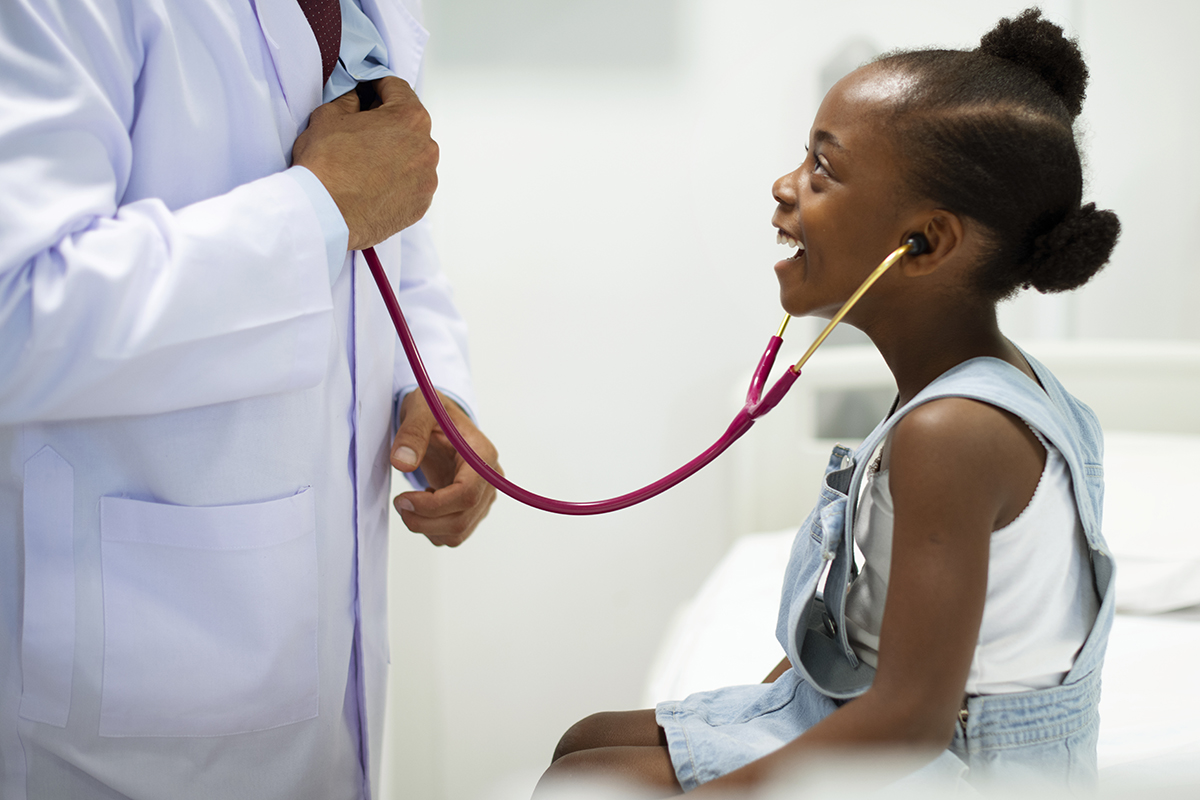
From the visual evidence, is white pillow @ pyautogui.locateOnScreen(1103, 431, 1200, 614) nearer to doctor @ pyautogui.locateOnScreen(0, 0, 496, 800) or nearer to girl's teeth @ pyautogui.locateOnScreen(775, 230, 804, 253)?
girl's teeth @ pyautogui.locateOnScreen(775, 230, 804, 253)

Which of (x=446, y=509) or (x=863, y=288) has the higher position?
(x=863, y=288)

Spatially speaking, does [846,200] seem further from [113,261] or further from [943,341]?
[113,261]

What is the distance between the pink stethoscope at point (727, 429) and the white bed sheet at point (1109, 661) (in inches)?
18.6

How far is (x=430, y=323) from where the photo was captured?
1.31 m

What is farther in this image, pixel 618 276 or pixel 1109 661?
pixel 618 276

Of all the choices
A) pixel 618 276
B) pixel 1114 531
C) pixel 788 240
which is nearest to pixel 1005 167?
pixel 788 240

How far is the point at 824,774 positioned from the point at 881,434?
0.91 feet

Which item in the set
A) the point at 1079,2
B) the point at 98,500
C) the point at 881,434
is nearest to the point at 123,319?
the point at 98,500

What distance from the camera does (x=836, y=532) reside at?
0.82 meters

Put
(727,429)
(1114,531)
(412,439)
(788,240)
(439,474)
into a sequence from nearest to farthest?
1. (788,240)
2. (727,429)
3. (412,439)
4. (439,474)
5. (1114,531)

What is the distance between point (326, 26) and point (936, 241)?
0.68 metres

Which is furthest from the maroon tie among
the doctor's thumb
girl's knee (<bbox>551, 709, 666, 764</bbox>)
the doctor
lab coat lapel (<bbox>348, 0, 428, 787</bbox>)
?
girl's knee (<bbox>551, 709, 666, 764</bbox>)

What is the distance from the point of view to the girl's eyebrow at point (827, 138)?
848 millimetres

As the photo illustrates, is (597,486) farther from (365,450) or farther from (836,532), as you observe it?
(836,532)
